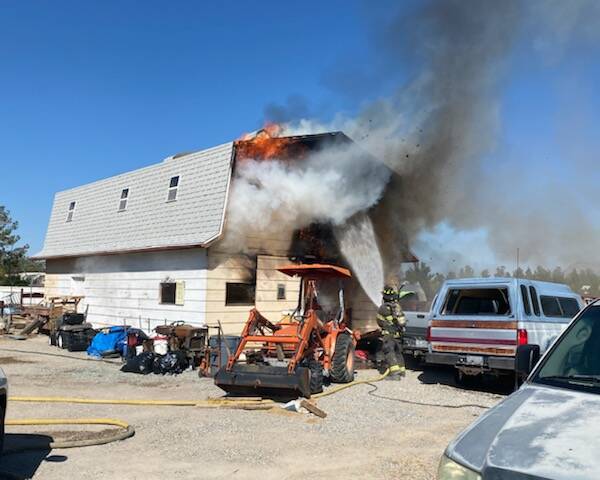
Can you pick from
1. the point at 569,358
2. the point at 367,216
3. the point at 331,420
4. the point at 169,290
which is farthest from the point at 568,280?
the point at 569,358

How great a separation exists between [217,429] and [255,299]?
25.1 feet

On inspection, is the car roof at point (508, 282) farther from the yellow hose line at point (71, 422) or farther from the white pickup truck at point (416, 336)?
the yellow hose line at point (71, 422)

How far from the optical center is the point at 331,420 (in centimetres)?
771

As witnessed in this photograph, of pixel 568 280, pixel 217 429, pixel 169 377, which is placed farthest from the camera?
pixel 568 280

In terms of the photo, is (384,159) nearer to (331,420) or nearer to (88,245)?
(331,420)

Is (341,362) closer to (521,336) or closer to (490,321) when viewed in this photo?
(490,321)

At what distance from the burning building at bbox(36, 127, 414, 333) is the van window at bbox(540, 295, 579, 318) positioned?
5187 mm

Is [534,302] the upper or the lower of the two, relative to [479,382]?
upper

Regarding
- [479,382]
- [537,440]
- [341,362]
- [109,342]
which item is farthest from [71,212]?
[537,440]

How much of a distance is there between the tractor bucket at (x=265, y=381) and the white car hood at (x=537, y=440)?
5559mm

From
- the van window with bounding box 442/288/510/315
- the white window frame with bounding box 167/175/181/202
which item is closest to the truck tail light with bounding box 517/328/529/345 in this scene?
the van window with bounding box 442/288/510/315

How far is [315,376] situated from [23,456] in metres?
4.78

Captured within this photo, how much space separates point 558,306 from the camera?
11305 millimetres

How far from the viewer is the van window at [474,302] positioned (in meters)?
10.8
